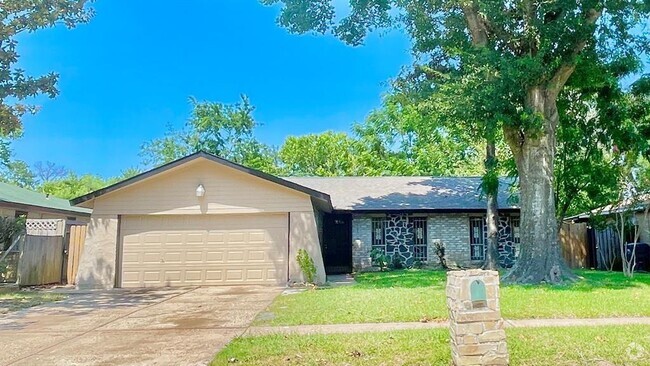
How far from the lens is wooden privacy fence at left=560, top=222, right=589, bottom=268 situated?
17000 mm

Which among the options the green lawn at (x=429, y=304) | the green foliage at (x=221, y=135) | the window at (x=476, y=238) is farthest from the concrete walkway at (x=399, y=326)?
the green foliage at (x=221, y=135)

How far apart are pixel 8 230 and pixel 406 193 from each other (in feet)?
44.2

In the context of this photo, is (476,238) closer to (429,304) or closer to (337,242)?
(337,242)

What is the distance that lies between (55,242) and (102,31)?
1304 cm

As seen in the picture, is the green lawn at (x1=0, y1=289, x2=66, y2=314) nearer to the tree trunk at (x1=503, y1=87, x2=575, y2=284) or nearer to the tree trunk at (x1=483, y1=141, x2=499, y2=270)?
the tree trunk at (x1=503, y1=87, x2=575, y2=284)

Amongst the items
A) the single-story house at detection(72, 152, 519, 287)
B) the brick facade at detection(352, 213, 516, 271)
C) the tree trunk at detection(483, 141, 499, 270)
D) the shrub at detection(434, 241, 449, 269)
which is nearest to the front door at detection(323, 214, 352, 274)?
the brick facade at detection(352, 213, 516, 271)

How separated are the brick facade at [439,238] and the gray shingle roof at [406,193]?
1.63ft

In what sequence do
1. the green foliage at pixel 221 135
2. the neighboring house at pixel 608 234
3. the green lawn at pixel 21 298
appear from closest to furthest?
the green lawn at pixel 21 298 → the neighboring house at pixel 608 234 → the green foliage at pixel 221 135

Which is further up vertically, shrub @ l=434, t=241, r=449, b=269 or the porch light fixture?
the porch light fixture

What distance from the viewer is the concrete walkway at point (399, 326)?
5.87m

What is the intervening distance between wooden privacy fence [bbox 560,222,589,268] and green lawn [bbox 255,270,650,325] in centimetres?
717

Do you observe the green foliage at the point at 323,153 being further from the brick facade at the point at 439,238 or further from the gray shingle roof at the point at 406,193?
the brick facade at the point at 439,238

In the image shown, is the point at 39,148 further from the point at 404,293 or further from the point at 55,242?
the point at 404,293

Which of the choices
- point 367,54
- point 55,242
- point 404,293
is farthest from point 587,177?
point 55,242
